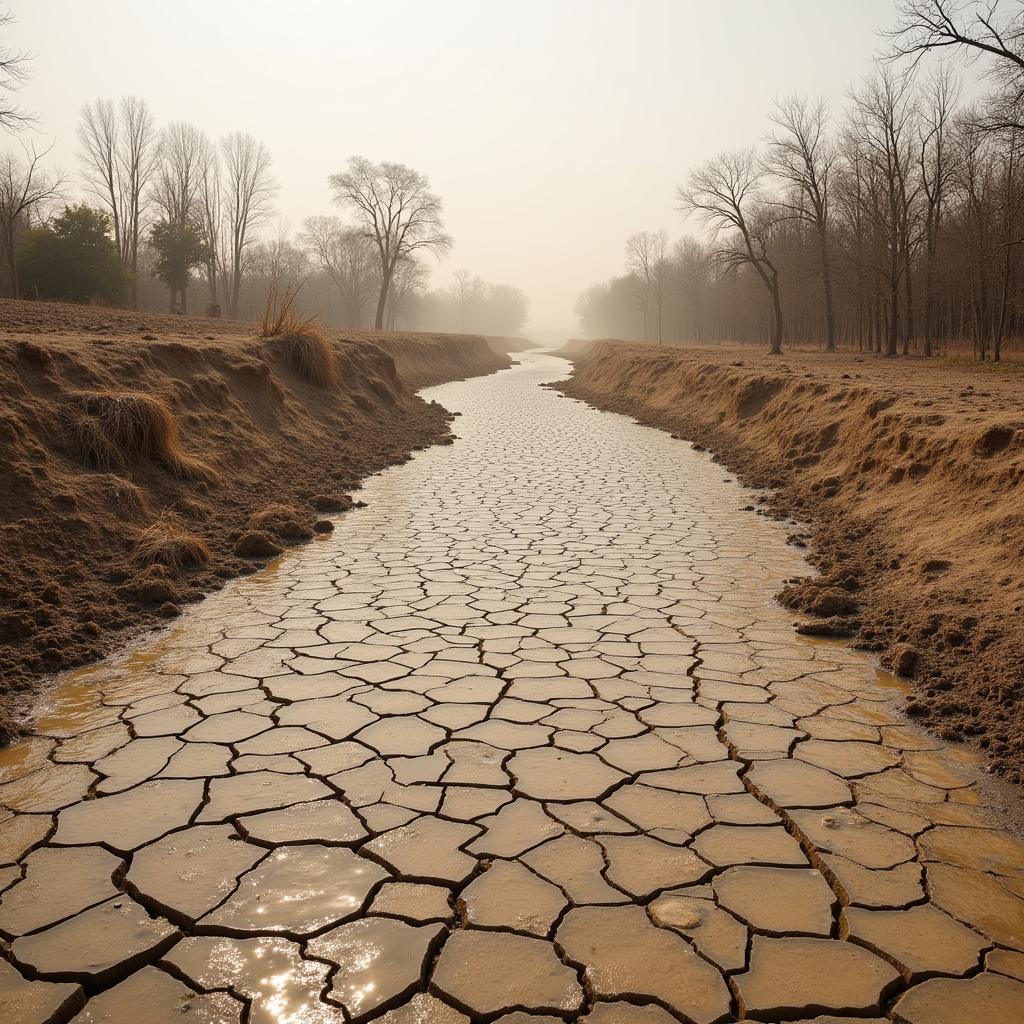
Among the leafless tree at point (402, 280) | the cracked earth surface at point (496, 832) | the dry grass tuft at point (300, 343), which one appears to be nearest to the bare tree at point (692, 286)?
the leafless tree at point (402, 280)

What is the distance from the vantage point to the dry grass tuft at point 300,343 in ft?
44.6

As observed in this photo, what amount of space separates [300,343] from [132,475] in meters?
7.36

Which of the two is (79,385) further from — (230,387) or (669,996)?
(669,996)

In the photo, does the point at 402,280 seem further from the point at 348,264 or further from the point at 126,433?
the point at 126,433

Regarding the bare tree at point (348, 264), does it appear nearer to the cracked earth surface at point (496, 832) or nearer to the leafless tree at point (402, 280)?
the leafless tree at point (402, 280)

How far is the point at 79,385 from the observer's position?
733 cm

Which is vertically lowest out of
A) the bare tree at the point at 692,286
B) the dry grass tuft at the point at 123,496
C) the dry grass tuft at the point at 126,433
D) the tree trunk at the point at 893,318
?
the dry grass tuft at the point at 123,496

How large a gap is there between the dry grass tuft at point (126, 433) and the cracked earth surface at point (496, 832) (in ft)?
7.61

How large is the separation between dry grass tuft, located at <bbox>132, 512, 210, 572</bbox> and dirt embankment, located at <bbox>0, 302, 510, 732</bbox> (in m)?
0.02

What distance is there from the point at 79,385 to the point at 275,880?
6.28 m

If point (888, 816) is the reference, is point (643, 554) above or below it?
above

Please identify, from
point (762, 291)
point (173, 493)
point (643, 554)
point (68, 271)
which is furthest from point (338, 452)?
point (762, 291)

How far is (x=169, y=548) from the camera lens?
233 inches

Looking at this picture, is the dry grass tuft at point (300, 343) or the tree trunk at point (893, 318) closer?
the dry grass tuft at point (300, 343)
